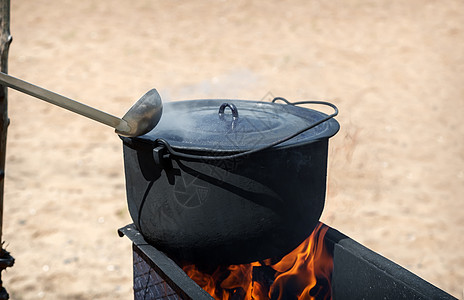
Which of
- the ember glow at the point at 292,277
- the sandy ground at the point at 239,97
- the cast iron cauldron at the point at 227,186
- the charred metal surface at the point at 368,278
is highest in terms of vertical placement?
the cast iron cauldron at the point at 227,186

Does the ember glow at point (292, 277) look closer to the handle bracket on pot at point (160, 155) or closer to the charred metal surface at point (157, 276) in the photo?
the charred metal surface at point (157, 276)

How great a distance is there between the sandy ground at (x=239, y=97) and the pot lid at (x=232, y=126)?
1.07 feet

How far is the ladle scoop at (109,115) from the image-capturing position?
166 centimetres

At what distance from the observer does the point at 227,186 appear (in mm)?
1703

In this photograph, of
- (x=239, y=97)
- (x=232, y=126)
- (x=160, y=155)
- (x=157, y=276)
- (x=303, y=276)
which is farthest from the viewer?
(x=239, y=97)

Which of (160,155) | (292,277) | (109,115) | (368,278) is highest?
(109,115)

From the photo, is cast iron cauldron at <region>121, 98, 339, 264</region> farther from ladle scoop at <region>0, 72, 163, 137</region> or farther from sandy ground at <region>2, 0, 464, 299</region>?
sandy ground at <region>2, 0, 464, 299</region>

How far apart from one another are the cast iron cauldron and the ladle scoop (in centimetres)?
6

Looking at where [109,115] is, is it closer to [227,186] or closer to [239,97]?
[227,186]

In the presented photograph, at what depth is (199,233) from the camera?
69.5 inches

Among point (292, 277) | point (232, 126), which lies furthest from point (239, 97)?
point (232, 126)

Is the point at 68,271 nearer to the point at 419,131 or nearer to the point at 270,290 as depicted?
the point at 270,290

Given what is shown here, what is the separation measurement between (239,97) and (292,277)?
2790 mm

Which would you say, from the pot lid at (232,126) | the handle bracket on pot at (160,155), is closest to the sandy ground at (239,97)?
the pot lid at (232,126)
